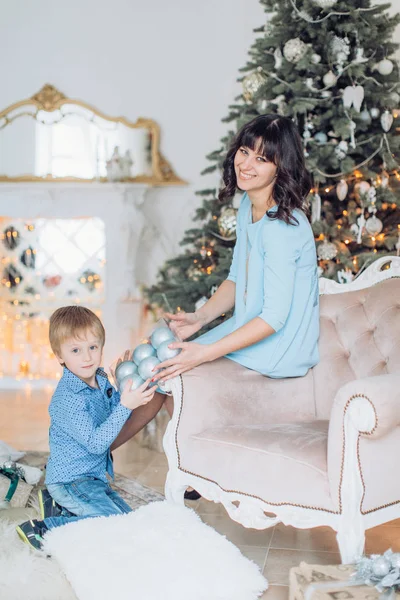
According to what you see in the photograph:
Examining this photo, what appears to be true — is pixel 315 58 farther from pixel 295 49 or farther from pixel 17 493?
pixel 17 493

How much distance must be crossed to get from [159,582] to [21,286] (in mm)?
4714

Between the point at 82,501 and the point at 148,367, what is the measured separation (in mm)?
485

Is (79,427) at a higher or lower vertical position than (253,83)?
lower

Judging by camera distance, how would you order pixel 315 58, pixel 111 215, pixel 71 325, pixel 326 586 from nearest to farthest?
pixel 326 586
pixel 71 325
pixel 315 58
pixel 111 215

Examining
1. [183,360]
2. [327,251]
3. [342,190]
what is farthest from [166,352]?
[342,190]

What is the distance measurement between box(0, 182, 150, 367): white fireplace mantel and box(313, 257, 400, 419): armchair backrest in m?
3.26

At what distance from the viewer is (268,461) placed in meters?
2.15

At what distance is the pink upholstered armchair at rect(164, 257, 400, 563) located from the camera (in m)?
1.99

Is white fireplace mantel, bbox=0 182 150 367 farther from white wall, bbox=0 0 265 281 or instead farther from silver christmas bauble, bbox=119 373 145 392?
silver christmas bauble, bbox=119 373 145 392

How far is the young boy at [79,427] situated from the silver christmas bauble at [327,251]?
1.99 metres

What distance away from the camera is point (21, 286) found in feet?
20.7

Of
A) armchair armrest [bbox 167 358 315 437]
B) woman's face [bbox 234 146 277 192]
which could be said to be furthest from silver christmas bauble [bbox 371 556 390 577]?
woman's face [bbox 234 146 277 192]

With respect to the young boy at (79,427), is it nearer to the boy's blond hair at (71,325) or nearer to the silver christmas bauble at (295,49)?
the boy's blond hair at (71,325)

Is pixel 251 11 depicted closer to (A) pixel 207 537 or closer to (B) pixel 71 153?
(B) pixel 71 153
